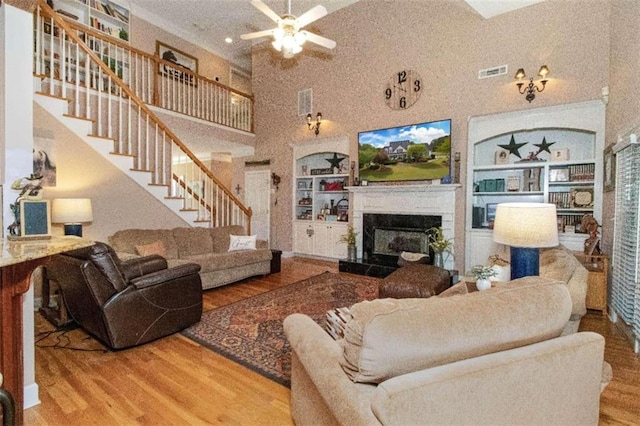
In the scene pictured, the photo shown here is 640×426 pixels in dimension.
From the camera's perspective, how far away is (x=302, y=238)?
6949mm

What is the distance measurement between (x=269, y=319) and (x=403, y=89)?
4.46 meters

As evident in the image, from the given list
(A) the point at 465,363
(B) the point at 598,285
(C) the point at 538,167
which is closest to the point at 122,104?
(A) the point at 465,363

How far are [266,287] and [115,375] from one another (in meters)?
2.40

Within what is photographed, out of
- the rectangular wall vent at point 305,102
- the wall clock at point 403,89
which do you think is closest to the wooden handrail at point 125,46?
the rectangular wall vent at point 305,102

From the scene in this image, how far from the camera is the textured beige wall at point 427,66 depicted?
13.8 ft

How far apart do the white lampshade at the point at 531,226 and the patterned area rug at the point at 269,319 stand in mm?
1856

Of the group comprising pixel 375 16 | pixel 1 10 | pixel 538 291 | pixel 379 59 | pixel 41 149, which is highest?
pixel 375 16

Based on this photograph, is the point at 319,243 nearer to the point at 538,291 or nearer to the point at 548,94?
the point at 548,94

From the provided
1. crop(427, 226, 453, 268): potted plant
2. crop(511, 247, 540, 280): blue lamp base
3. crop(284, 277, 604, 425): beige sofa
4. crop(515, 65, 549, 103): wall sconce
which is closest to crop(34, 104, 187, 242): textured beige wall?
crop(284, 277, 604, 425): beige sofa

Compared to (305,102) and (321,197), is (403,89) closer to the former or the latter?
(305,102)

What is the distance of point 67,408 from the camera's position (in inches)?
74.1

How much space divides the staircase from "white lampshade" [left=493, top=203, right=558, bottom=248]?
4.54 metres

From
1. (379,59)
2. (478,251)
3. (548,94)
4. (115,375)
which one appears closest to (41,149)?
A: (115,375)

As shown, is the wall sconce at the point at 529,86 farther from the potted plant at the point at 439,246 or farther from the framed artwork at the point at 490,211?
the potted plant at the point at 439,246
